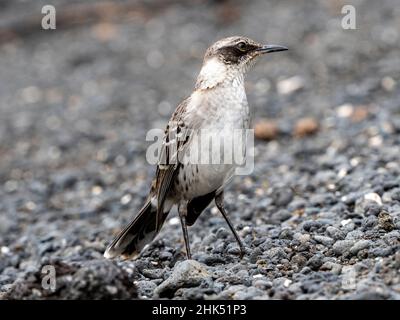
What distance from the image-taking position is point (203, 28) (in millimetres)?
17812

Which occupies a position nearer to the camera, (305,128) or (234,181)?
(234,181)

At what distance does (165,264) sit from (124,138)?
608cm

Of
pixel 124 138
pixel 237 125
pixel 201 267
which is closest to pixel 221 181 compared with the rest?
pixel 237 125

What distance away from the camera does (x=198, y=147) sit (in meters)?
7.21

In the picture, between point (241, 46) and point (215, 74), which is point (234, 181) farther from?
point (215, 74)

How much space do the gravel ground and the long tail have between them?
8.5 inches

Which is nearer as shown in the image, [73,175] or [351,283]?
[351,283]

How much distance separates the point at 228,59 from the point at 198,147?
0.99 metres

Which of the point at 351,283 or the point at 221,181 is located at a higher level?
the point at 221,181

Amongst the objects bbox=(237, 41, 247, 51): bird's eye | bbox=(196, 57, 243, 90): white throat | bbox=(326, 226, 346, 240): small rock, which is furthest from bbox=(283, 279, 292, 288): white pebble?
bbox=(237, 41, 247, 51): bird's eye

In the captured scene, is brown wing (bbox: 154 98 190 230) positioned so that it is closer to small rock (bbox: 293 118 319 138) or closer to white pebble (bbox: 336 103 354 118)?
small rock (bbox: 293 118 319 138)

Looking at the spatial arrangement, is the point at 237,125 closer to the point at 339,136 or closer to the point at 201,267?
the point at 201,267

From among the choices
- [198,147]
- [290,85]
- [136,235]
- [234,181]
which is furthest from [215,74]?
[290,85]
